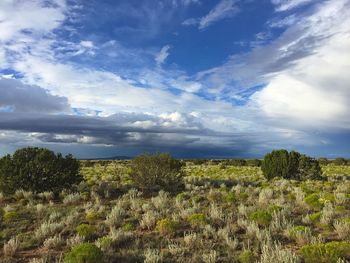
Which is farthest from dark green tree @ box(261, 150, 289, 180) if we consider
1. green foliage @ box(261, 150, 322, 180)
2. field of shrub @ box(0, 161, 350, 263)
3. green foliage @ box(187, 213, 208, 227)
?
green foliage @ box(187, 213, 208, 227)

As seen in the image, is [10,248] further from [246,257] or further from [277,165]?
[277,165]

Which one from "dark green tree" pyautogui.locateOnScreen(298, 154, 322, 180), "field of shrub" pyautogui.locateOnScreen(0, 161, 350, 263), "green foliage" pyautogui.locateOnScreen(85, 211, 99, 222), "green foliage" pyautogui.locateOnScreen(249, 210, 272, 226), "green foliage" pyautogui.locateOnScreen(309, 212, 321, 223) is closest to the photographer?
"field of shrub" pyautogui.locateOnScreen(0, 161, 350, 263)

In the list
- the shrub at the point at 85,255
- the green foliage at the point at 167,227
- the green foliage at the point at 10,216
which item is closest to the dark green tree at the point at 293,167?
the green foliage at the point at 167,227

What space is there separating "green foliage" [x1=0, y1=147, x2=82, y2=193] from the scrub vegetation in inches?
2.1

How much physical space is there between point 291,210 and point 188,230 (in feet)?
18.0

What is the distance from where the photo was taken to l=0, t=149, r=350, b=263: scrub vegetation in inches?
387

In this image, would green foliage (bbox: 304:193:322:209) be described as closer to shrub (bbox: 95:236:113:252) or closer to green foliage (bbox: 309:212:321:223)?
green foliage (bbox: 309:212:321:223)

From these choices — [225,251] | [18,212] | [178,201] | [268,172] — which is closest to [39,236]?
[18,212]

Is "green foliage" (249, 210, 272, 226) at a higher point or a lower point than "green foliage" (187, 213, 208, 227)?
higher

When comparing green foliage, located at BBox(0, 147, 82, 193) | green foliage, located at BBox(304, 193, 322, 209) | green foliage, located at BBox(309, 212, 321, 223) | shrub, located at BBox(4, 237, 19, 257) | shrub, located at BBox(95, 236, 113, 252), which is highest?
green foliage, located at BBox(0, 147, 82, 193)

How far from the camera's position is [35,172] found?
20328 millimetres

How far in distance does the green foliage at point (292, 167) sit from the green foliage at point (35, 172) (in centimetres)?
1825

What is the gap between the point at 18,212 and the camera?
51.0 feet

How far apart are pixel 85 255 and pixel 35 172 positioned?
41.1 ft
